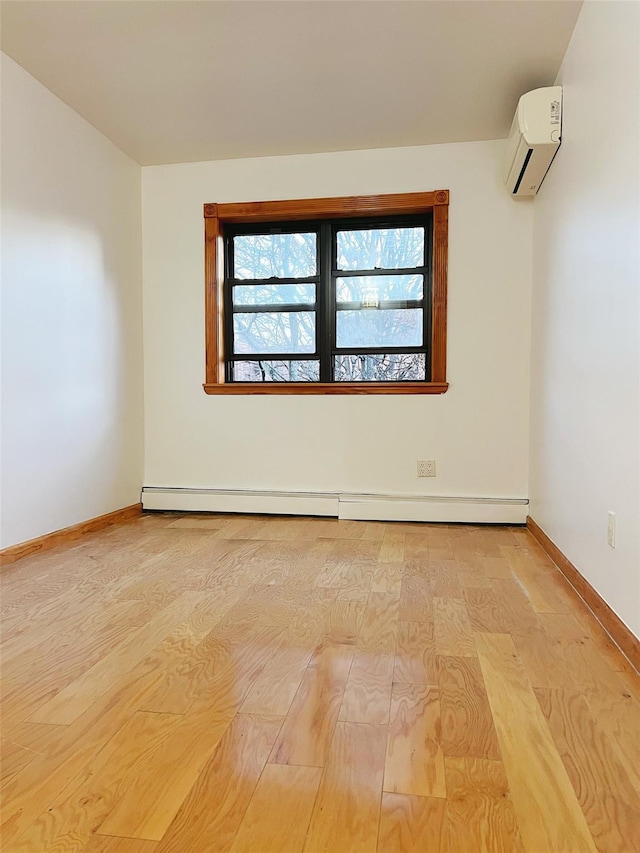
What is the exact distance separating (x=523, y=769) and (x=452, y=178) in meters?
3.31

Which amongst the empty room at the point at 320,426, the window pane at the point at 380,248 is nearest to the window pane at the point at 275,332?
the empty room at the point at 320,426

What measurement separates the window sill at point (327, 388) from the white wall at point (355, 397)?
0.05 metres

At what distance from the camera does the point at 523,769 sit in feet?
3.70

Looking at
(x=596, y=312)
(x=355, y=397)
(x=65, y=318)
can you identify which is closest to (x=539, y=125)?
(x=596, y=312)

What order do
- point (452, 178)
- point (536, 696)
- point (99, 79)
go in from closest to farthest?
point (536, 696) < point (99, 79) < point (452, 178)

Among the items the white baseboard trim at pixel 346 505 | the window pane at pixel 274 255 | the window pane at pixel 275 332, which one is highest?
the window pane at pixel 274 255

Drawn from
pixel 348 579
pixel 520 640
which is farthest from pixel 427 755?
pixel 348 579

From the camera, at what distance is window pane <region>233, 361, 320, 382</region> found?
3.93m

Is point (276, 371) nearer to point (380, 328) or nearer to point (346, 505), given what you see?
point (380, 328)

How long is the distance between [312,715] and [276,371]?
284cm

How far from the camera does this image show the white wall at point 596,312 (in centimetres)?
171

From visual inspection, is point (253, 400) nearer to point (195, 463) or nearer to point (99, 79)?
point (195, 463)

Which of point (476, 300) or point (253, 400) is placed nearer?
point (476, 300)

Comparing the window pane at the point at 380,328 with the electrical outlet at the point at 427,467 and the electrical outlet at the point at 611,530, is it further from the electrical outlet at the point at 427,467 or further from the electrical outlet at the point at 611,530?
the electrical outlet at the point at 611,530
